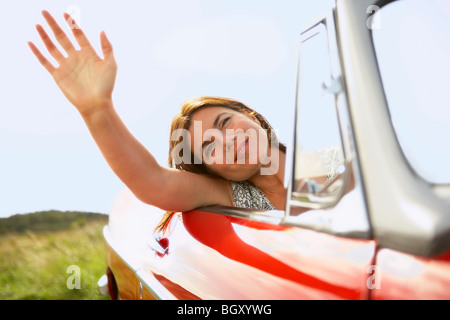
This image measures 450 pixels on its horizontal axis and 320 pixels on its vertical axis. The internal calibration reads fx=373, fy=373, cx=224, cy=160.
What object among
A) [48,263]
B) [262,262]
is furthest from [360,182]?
[48,263]

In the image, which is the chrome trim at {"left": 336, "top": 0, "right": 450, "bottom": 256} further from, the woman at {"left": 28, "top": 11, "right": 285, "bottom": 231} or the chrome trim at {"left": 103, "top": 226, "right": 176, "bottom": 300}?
the chrome trim at {"left": 103, "top": 226, "right": 176, "bottom": 300}

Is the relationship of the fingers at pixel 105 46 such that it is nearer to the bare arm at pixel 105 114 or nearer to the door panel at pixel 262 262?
the bare arm at pixel 105 114

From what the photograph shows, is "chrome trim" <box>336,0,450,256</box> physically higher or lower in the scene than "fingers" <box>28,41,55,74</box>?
lower

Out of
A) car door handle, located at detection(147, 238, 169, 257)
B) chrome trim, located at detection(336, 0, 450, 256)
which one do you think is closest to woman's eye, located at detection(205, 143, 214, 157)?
car door handle, located at detection(147, 238, 169, 257)

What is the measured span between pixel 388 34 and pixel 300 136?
0.35m

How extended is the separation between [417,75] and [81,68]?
1146mm

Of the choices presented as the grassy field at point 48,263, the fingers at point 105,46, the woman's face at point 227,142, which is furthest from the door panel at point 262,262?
the grassy field at point 48,263

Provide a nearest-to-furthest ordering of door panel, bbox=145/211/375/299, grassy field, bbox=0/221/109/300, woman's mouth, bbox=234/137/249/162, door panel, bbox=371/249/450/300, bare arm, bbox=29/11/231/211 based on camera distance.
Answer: door panel, bbox=371/249/450/300 → door panel, bbox=145/211/375/299 → bare arm, bbox=29/11/231/211 → woman's mouth, bbox=234/137/249/162 → grassy field, bbox=0/221/109/300

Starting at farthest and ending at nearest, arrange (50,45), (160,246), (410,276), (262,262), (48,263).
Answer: (48,263), (160,246), (50,45), (262,262), (410,276)

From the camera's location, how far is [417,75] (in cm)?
100

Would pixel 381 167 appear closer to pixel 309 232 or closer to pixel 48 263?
pixel 309 232

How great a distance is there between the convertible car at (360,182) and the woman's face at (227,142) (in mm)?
522

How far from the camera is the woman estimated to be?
139 centimetres

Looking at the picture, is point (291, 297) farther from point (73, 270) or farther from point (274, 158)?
point (274, 158)
